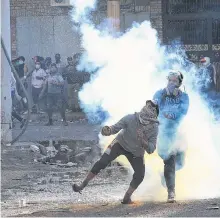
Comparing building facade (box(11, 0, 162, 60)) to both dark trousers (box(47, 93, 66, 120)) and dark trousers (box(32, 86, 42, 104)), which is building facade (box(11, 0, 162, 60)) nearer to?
dark trousers (box(32, 86, 42, 104))

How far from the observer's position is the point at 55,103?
17.0 m

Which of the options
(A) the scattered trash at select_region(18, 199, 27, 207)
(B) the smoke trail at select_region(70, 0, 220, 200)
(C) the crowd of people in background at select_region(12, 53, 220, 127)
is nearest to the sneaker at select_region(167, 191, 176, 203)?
(B) the smoke trail at select_region(70, 0, 220, 200)

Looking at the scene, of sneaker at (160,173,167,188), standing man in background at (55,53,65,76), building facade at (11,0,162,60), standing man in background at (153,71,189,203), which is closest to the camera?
standing man in background at (153,71,189,203)

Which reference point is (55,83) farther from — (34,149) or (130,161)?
(130,161)

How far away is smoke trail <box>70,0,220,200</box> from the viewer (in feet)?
29.8

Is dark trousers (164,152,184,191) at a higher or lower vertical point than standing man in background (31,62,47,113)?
lower

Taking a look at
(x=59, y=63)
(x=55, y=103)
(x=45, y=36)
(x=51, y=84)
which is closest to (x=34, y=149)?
(x=51, y=84)

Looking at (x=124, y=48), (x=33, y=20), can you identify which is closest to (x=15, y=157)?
(x=124, y=48)

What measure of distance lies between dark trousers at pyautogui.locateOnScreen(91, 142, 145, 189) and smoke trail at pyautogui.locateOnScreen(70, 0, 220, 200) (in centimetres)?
65

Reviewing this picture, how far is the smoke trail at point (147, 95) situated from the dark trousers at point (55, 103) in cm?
441

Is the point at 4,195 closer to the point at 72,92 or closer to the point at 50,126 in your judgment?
the point at 50,126

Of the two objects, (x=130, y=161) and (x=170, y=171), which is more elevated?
(x=130, y=161)

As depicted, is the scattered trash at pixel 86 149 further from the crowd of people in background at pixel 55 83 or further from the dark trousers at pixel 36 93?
the dark trousers at pixel 36 93

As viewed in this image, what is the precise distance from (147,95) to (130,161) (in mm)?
2294
